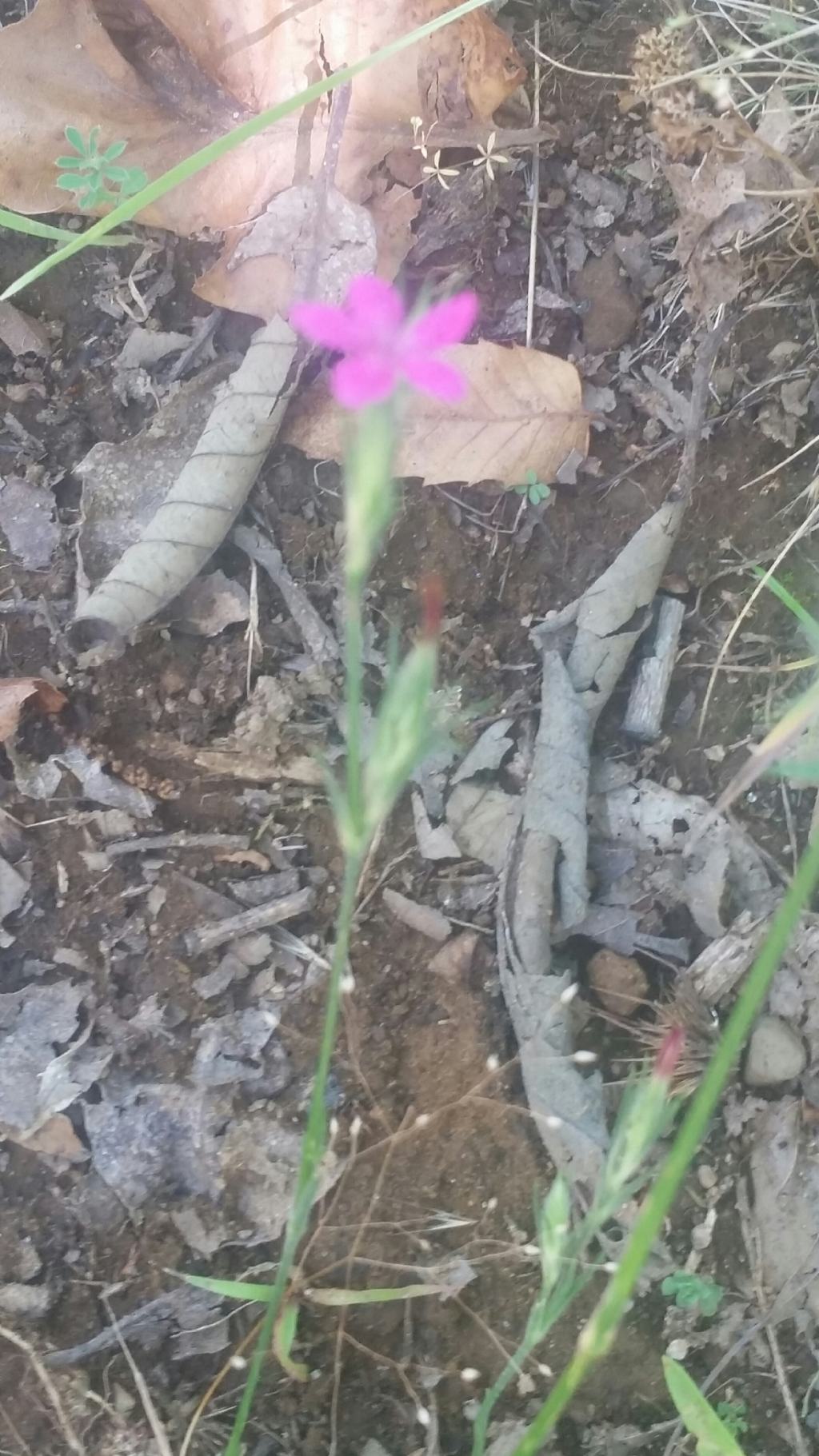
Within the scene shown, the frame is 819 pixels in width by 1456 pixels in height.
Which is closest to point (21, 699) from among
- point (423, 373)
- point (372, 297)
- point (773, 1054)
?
point (372, 297)

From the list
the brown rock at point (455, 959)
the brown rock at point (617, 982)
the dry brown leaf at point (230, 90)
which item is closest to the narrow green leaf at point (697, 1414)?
the brown rock at point (617, 982)

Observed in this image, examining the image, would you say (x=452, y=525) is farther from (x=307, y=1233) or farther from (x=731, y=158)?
(x=307, y=1233)

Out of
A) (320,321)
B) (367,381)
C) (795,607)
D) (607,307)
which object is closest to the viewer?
(367,381)

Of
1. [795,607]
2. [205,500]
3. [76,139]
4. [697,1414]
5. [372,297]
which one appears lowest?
[697,1414]

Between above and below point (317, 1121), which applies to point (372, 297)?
above

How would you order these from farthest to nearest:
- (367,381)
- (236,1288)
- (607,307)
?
1. (607,307)
2. (236,1288)
3. (367,381)

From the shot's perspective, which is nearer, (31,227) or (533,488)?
(31,227)

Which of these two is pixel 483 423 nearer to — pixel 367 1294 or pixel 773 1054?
pixel 773 1054
